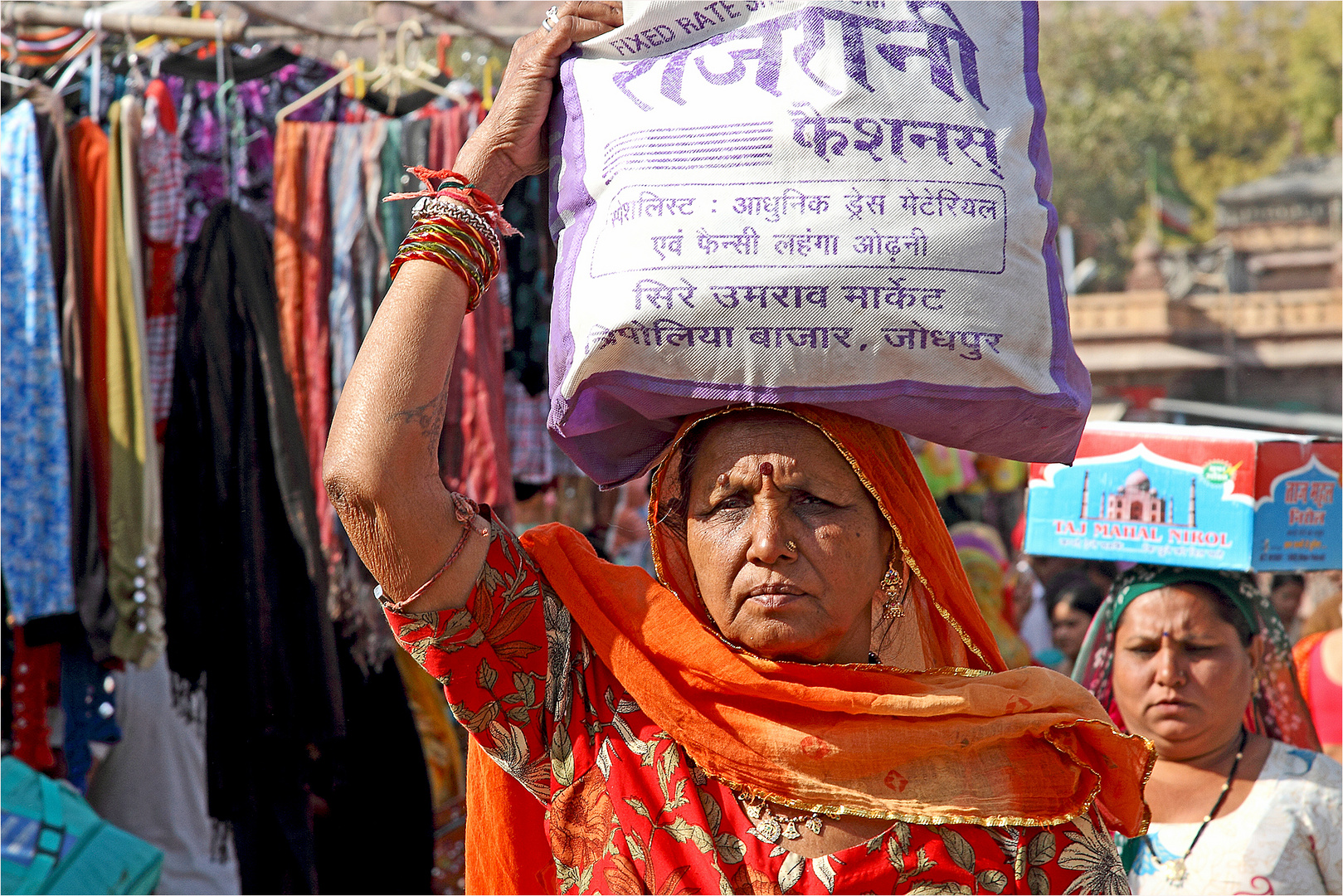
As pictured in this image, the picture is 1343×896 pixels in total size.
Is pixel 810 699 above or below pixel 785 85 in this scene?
below

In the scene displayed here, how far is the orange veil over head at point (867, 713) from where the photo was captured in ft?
5.53

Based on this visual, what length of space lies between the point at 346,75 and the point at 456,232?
2565mm

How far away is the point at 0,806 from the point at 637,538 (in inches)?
115

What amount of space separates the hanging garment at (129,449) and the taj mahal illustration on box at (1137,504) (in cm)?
260

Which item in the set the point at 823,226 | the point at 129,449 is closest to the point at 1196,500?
the point at 823,226

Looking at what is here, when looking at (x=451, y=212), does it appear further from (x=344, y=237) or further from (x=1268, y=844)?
(x=1268, y=844)

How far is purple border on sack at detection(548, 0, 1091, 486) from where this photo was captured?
5.63 feet

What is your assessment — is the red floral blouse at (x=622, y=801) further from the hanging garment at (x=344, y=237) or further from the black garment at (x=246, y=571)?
the hanging garment at (x=344, y=237)

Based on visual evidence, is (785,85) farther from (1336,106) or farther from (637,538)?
(1336,106)

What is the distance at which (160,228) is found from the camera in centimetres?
349

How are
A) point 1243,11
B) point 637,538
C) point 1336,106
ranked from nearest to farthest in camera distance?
point 637,538, point 1336,106, point 1243,11

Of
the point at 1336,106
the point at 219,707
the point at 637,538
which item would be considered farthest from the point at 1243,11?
the point at 219,707

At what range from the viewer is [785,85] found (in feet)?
5.56

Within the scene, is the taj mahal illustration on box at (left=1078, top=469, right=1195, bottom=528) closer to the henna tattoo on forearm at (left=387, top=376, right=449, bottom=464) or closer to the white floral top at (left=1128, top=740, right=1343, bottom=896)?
the white floral top at (left=1128, top=740, right=1343, bottom=896)
